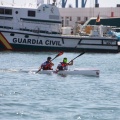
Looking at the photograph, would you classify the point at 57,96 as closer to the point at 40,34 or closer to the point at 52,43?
the point at 40,34

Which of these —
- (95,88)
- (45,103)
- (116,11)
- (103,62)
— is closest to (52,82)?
(95,88)

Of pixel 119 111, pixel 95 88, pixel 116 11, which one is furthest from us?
pixel 116 11

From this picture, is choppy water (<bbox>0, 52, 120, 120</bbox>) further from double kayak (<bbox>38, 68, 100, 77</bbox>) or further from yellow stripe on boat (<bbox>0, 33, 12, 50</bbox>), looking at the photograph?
yellow stripe on boat (<bbox>0, 33, 12, 50</bbox>)

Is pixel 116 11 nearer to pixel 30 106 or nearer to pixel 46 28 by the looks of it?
pixel 46 28

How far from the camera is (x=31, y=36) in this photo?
2837 inches

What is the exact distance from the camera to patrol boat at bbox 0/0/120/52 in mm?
71562

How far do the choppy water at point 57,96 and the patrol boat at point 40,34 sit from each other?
51.5 ft

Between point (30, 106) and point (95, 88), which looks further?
point (95, 88)

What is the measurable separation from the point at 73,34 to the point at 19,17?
26.0 feet

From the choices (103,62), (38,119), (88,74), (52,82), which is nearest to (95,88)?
(52,82)

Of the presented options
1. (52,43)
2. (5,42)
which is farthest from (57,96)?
(52,43)

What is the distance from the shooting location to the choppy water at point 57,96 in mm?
31719

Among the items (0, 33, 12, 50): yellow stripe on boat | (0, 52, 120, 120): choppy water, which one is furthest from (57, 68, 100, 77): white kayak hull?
(0, 33, 12, 50): yellow stripe on boat

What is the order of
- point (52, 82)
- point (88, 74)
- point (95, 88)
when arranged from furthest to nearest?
point (88, 74) < point (52, 82) < point (95, 88)
